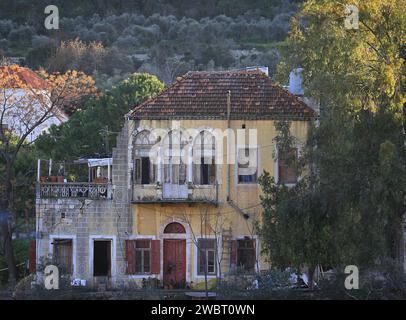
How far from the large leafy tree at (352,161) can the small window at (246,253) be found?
3844 mm

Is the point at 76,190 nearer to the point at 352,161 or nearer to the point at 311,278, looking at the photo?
the point at 311,278

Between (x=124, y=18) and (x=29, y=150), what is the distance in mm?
57951

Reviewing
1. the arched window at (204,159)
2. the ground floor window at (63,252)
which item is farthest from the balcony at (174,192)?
the ground floor window at (63,252)

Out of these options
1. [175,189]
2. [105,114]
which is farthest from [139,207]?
[105,114]

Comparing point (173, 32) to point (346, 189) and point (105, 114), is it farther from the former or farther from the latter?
point (346, 189)

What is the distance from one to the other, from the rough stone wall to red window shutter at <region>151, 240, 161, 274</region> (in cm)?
103

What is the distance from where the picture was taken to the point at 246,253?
4075cm

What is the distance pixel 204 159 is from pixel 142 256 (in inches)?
165

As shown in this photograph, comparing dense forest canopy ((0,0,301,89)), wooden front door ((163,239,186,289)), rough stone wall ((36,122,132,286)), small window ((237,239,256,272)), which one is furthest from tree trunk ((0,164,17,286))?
dense forest canopy ((0,0,301,89))

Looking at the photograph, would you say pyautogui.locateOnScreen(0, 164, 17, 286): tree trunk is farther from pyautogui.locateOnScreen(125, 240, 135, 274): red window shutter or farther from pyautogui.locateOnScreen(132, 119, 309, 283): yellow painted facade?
pyautogui.locateOnScreen(132, 119, 309, 283): yellow painted facade

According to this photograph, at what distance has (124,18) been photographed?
111750mm

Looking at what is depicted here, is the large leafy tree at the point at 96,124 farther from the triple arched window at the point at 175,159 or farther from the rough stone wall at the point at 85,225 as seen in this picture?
the rough stone wall at the point at 85,225

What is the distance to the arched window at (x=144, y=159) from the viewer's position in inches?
1612

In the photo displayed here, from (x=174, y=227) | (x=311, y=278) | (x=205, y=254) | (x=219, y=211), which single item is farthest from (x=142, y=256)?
(x=311, y=278)
